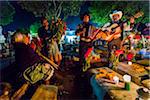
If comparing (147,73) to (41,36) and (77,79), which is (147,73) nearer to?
(77,79)

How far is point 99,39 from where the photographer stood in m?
3.12

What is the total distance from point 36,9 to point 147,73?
149 centimetres

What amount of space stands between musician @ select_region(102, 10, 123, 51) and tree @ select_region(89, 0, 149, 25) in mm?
51

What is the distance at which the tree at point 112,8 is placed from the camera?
2.99 m

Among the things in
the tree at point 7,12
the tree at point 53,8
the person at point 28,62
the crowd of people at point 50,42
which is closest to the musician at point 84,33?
the crowd of people at point 50,42

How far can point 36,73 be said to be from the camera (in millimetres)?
3059

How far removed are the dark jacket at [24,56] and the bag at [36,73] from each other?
0.16 feet

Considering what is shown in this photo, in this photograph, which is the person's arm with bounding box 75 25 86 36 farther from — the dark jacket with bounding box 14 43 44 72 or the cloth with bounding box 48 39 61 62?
the dark jacket with bounding box 14 43 44 72

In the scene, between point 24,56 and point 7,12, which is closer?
point 7,12

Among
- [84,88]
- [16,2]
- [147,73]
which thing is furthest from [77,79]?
[16,2]

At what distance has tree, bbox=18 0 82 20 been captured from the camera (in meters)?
2.94

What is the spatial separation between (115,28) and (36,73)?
1069 millimetres

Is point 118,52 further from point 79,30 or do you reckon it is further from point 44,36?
point 44,36

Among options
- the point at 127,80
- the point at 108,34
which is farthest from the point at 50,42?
the point at 127,80
